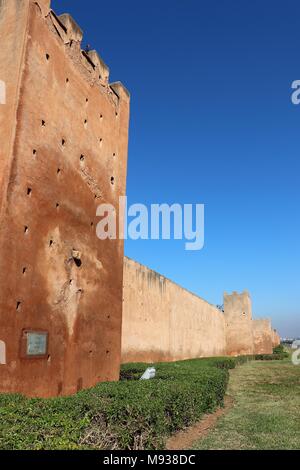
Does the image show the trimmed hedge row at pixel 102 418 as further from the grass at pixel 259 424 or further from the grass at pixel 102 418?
the grass at pixel 259 424

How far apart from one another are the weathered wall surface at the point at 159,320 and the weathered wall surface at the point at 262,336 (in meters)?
11.4

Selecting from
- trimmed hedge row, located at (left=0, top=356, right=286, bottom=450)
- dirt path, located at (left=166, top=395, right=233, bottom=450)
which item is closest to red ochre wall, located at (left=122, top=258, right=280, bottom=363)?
dirt path, located at (left=166, top=395, right=233, bottom=450)

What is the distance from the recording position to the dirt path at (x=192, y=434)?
595 cm

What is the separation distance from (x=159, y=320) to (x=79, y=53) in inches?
495

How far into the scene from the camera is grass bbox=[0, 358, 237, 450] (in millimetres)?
3881

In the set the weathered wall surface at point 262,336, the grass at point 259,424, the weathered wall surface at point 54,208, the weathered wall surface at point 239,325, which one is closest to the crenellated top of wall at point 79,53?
the weathered wall surface at point 54,208

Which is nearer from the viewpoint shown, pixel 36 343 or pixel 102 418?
pixel 102 418

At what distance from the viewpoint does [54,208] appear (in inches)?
302

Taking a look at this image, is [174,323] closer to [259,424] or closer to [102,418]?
[259,424]

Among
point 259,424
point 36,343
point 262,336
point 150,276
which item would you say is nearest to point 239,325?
point 262,336

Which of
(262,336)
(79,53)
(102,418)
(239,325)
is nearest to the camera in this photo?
(102,418)

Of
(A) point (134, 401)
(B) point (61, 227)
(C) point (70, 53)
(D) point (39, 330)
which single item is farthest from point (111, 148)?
(A) point (134, 401)

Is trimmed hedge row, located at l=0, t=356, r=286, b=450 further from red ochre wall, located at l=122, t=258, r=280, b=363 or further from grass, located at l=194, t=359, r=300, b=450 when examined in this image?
red ochre wall, located at l=122, t=258, r=280, b=363

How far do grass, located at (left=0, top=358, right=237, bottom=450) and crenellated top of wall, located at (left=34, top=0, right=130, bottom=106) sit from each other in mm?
6806
